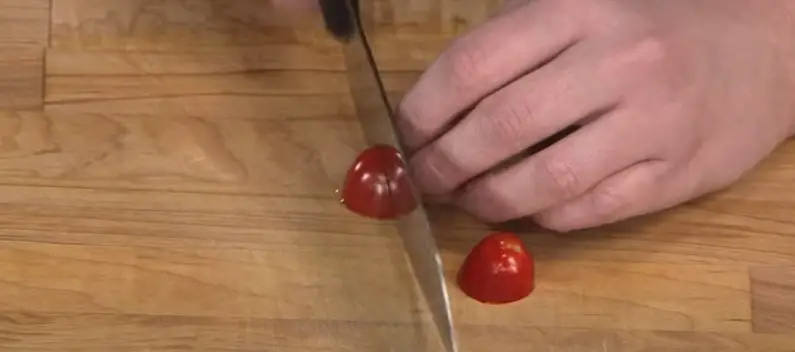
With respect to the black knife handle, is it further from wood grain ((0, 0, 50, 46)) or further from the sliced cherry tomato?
wood grain ((0, 0, 50, 46))

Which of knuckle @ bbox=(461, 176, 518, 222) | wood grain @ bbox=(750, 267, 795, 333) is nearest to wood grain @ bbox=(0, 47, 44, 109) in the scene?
knuckle @ bbox=(461, 176, 518, 222)

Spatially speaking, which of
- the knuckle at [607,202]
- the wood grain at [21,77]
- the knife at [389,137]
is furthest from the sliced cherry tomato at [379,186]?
the wood grain at [21,77]

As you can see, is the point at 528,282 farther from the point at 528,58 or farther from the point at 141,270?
the point at 141,270

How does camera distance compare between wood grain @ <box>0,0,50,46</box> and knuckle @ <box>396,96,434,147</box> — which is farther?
wood grain @ <box>0,0,50,46</box>

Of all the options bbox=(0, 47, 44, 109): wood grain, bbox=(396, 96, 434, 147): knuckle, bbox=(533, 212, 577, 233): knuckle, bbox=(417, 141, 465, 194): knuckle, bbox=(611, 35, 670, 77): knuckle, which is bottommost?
bbox=(0, 47, 44, 109): wood grain

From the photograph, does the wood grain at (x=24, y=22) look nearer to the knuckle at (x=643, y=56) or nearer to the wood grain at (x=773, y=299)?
the knuckle at (x=643, y=56)

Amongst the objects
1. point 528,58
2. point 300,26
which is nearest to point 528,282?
point 528,58

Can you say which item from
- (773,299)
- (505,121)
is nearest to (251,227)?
(505,121)
